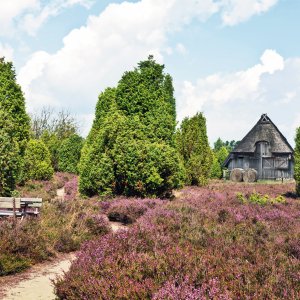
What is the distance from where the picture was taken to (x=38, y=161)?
30844mm

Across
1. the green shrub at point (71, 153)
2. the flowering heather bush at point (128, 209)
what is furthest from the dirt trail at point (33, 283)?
the green shrub at point (71, 153)

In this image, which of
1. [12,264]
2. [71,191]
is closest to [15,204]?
[12,264]

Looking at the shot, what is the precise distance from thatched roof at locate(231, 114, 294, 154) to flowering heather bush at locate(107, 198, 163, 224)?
35047 mm

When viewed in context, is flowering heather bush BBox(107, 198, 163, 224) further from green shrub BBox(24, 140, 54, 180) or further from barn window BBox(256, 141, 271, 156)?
barn window BBox(256, 141, 271, 156)

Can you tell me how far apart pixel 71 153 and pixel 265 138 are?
23.5 metres

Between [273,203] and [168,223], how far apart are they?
661 centimetres

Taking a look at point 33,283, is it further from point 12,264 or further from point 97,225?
point 97,225

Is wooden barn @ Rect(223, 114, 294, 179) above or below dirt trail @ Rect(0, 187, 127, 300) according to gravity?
above

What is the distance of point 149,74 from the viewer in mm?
17828

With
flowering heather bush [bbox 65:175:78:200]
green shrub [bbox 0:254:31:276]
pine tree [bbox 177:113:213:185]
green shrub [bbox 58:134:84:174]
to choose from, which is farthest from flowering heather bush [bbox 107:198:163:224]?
green shrub [bbox 58:134:84:174]

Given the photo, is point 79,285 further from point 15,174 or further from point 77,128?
point 77,128

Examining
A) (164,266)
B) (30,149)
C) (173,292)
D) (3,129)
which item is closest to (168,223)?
(164,266)

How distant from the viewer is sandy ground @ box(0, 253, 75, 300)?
6.24 meters

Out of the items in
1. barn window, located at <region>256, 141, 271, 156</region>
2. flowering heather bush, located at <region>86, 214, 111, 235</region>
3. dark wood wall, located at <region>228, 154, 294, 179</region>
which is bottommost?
flowering heather bush, located at <region>86, 214, 111, 235</region>
